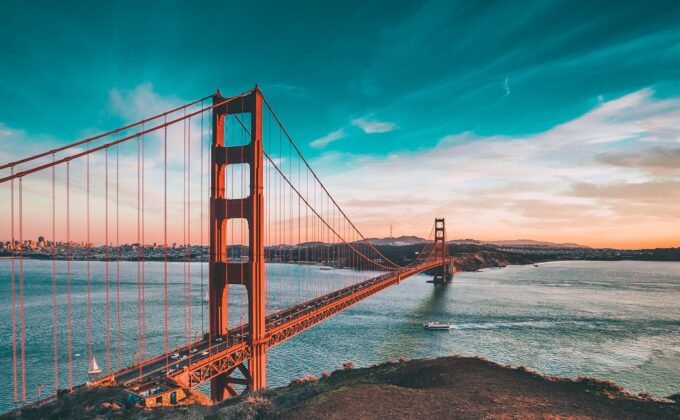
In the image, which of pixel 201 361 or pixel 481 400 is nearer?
pixel 481 400

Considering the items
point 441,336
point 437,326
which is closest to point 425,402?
point 441,336

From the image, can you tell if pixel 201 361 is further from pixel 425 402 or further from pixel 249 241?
pixel 425 402

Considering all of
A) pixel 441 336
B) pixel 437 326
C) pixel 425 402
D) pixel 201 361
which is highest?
pixel 201 361

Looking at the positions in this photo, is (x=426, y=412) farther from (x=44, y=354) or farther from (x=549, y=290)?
Result: (x=549, y=290)

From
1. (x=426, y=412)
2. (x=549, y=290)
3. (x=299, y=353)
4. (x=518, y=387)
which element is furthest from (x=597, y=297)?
(x=426, y=412)

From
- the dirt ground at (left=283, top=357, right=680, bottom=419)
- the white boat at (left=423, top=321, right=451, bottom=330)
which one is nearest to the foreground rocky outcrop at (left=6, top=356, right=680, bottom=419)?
the dirt ground at (left=283, top=357, right=680, bottom=419)

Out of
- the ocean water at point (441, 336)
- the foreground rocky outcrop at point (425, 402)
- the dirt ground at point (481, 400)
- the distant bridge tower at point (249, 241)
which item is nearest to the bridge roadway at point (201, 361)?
the distant bridge tower at point (249, 241)
